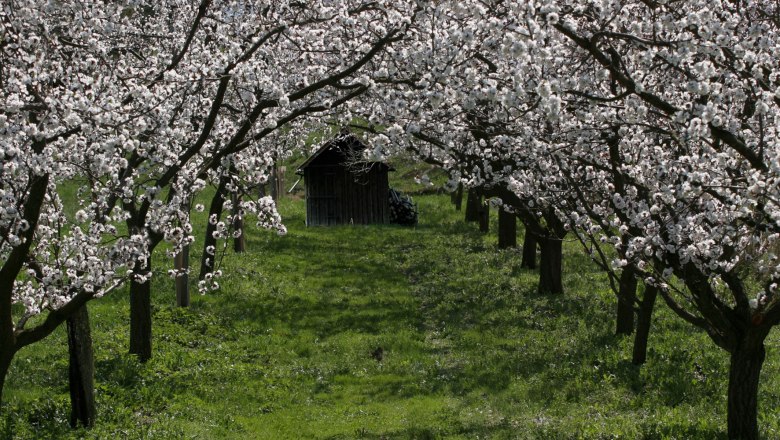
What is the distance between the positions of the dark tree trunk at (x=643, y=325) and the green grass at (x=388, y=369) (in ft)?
0.92

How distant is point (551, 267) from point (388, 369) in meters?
7.47

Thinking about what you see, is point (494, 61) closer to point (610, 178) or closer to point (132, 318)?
point (610, 178)

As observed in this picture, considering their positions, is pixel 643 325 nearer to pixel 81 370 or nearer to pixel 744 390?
pixel 744 390

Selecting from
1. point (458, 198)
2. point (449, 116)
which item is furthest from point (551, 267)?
point (458, 198)

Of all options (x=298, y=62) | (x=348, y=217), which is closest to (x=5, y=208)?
(x=298, y=62)

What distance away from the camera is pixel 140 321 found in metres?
18.3

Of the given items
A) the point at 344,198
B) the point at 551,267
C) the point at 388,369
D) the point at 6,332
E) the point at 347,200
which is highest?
the point at 344,198

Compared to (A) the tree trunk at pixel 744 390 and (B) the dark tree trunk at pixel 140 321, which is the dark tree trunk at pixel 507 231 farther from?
(A) the tree trunk at pixel 744 390

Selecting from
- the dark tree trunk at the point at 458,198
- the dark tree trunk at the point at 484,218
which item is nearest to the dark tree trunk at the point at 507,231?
the dark tree trunk at the point at 484,218

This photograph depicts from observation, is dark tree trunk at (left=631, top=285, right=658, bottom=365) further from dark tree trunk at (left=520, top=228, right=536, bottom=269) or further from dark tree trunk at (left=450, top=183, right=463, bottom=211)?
dark tree trunk at (left=450, top=183, right=463, bottom=211)

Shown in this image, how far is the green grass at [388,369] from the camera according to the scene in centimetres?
1497

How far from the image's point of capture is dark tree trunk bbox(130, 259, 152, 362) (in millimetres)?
18312

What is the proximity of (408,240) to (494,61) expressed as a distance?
27.8 meters

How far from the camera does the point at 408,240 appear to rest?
135 ft
